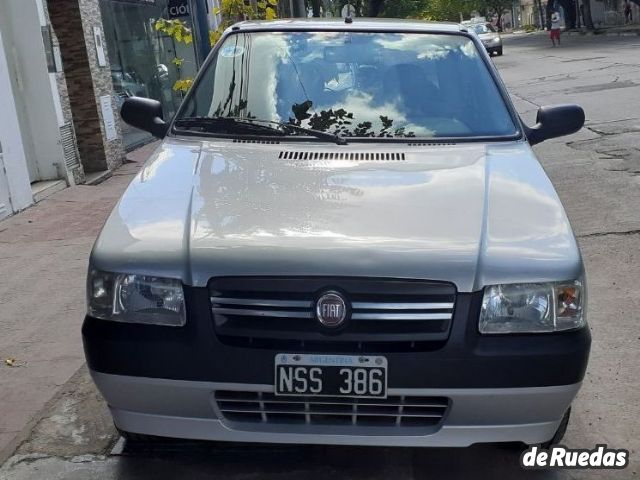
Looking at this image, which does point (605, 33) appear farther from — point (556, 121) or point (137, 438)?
point (137, 438)

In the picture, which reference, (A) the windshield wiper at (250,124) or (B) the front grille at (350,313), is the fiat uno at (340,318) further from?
(A) the windshield wiper at (250,124)

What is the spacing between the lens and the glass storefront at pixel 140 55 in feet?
45.6

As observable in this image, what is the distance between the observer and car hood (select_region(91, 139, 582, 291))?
295cm

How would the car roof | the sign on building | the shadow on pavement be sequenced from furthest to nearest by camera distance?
1. the sign on building
2. the car roof
3. the shadow on pavement

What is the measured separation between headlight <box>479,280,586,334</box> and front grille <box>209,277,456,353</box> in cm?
15

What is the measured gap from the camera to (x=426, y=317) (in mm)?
2904

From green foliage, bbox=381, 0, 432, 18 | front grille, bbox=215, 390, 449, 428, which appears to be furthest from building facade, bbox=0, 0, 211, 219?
green foliage, bbox=381, 0, 432, 18

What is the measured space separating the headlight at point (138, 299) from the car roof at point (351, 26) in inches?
93.4

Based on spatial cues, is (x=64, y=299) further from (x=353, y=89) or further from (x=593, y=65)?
(x=593, y=65)

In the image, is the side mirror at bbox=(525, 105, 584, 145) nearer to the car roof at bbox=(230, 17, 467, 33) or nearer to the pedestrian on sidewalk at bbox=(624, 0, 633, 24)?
the car roof at bbox=(230, 17, 467, 33)

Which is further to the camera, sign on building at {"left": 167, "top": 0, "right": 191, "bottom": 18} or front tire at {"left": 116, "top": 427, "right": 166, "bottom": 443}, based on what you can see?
sign on building at {"left": 167, "top": 0, "right": 191, "bottom": 18}

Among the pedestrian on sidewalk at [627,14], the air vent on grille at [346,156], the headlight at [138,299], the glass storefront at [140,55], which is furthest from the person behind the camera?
the pedestrian on sidewalk at [627,14]

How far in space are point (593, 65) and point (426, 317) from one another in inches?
889

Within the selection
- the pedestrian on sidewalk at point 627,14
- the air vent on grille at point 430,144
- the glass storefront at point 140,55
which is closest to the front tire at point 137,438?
the air vent on grille at point 430,144
